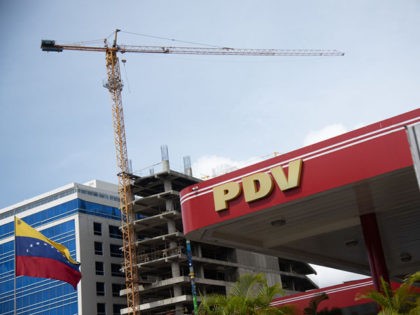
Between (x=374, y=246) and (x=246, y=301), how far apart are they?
7.41m

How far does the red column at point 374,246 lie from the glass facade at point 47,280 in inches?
2543

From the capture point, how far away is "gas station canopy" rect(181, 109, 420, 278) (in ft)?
57.5

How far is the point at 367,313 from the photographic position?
107ft

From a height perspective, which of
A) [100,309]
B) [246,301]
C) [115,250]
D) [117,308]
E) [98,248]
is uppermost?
[115,250]

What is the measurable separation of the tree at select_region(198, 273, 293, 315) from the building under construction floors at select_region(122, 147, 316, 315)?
6035 cm

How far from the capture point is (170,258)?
79.9m

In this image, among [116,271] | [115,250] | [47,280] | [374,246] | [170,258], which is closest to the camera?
[374,246]

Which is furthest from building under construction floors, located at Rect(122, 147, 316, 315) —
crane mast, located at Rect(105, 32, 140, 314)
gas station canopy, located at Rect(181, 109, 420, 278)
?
gas station canopy, located at Rect(181, 109, 420, 278)

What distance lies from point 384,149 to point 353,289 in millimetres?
16541

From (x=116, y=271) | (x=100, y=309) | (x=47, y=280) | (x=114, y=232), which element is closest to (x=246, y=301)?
(x=100, y=309)

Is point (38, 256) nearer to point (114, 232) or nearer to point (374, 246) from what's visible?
point (374, 246)

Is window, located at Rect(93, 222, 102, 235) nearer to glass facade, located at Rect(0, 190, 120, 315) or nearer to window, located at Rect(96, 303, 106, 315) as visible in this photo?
glass facade, located at Rect(0, 190, 120, 315)

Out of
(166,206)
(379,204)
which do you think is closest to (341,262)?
(379,204)

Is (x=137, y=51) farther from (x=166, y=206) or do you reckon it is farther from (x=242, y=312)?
(x=242, y=312)
